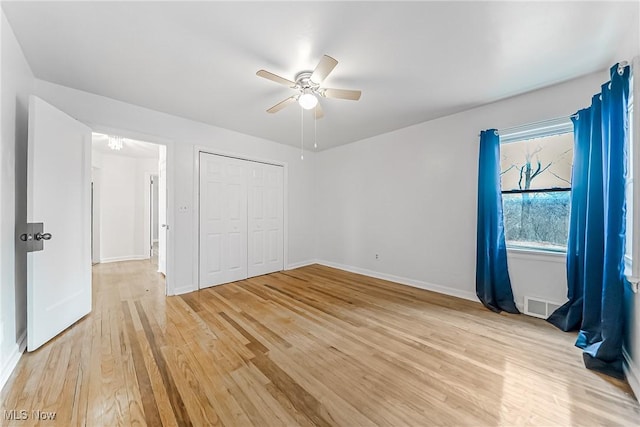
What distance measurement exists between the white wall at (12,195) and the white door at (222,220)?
5.64 feet

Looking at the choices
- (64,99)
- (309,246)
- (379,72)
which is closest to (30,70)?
(64,99)

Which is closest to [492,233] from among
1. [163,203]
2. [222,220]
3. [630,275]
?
[630,275]

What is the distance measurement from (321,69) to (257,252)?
129 inches

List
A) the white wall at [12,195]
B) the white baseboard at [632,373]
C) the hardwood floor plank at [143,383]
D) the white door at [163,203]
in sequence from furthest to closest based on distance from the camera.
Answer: the white door at [163,203] < the white wall at [12,195] < the white baseboard at [632,373] < the hardwood floor plank at [143,383]

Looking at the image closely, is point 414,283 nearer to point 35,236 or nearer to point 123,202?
point 35,236

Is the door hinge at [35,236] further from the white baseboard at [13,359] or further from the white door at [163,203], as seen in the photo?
the white door at [163,203]

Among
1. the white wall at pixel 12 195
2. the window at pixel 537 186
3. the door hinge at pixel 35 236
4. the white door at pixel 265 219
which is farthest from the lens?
the white door at pixel 265 219

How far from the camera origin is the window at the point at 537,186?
2.58 m

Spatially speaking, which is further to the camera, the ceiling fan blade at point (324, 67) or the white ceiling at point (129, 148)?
the white ceiling at point (129, 148)

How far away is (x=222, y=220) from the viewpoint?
381 centimetres

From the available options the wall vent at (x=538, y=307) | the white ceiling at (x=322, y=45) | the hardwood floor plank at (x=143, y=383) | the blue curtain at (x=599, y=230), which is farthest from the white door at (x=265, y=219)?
the blue curtain at (x=599, y=230)

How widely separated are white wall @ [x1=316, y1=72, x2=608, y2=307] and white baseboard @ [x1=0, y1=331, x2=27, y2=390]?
4088 mm

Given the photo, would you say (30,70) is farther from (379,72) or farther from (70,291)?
(379,72)

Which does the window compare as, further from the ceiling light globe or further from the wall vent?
the ceiling light globe
